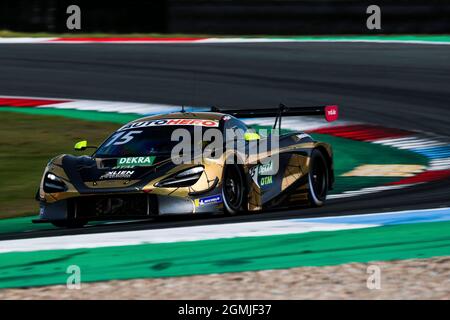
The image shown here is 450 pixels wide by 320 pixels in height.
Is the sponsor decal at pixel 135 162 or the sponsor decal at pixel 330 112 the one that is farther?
the sponsor decal at pixel 330 112

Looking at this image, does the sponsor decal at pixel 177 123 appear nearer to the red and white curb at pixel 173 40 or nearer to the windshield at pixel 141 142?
the windshield at pixel 141 142

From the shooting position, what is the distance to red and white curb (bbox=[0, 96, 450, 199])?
12.9 m

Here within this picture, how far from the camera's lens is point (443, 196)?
11086mm

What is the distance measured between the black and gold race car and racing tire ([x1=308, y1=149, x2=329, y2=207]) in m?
0.01

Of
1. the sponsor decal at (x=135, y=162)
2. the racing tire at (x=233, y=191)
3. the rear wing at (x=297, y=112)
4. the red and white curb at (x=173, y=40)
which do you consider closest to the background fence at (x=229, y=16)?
the red and white curb at (x=173, y=40)

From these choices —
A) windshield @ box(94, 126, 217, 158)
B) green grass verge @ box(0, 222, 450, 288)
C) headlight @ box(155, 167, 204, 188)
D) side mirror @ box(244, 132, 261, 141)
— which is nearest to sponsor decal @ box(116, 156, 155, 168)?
windshield @ box(94, 126, 217, 158)

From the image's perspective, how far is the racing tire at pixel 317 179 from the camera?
11109mm

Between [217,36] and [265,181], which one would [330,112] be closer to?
[265,181]

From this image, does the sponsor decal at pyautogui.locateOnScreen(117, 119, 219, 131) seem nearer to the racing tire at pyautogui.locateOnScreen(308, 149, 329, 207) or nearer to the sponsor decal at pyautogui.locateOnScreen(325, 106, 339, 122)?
the racing tire at pyautogui.locateOnScreen(308, 149, 329, 207)

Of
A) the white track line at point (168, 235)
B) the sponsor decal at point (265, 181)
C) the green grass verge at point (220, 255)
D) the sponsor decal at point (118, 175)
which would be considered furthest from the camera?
the sponsor decal at point (265, 181)

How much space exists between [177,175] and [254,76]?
36.4ft

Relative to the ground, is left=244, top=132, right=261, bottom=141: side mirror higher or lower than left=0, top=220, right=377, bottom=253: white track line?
higher

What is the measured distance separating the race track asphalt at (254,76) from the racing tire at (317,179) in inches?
203

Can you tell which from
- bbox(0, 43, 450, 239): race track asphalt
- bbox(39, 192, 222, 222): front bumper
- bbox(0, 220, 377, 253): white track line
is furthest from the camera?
bbox(0, 43, 450, 239): race track asphalt
